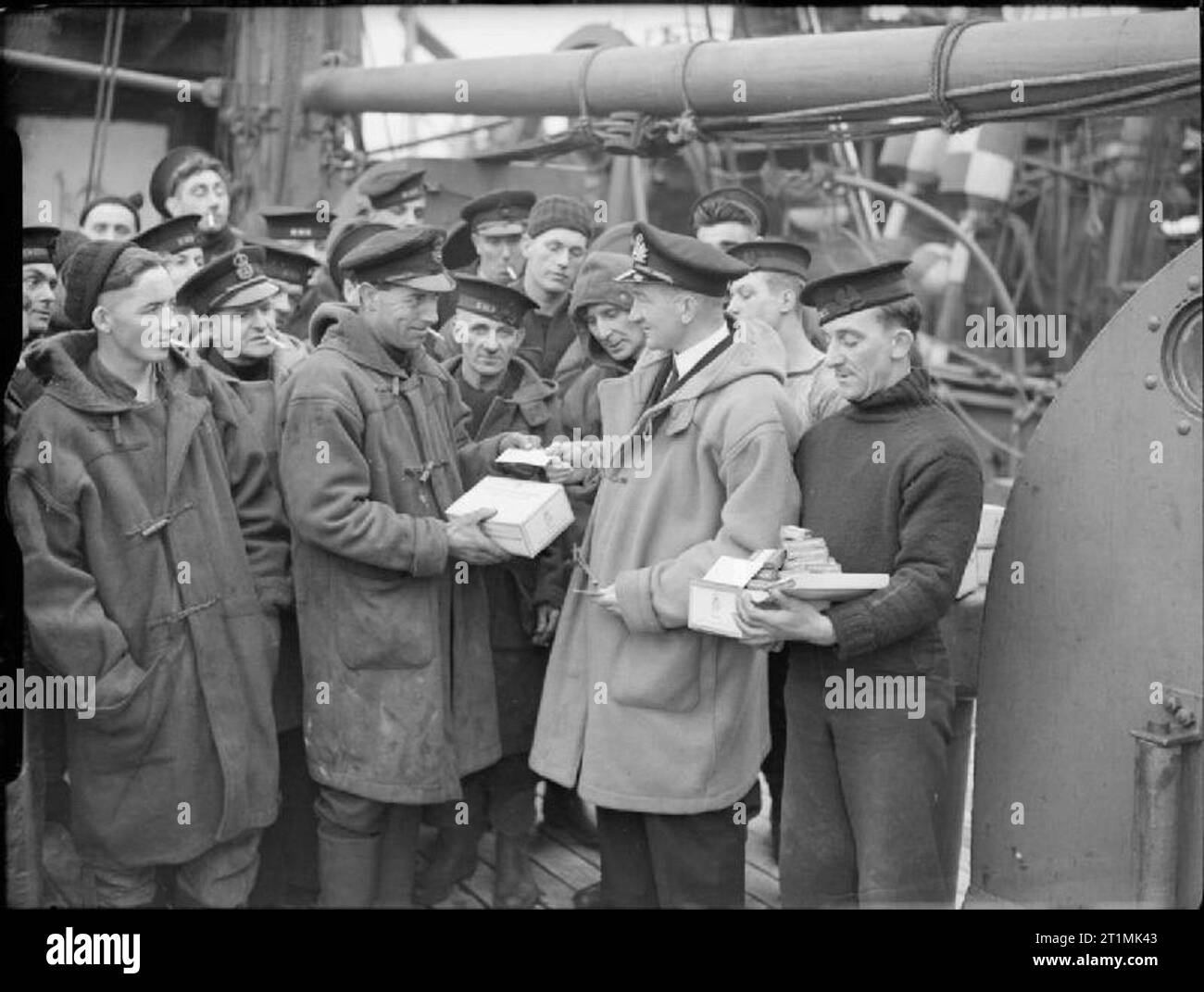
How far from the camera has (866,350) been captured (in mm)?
3504

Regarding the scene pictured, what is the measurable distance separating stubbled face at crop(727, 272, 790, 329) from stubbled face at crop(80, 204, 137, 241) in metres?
2.25

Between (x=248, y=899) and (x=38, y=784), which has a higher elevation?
(x=38, y=784)

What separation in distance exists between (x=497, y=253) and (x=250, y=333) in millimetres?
1805

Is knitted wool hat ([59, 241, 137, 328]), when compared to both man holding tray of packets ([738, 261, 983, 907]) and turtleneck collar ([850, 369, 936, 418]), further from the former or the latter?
turtleneck collar ([850, 369, 936, 418])

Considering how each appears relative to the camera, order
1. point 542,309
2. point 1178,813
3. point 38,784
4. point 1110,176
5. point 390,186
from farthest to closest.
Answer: point 1110,176
point 390,186
point 542,309
point 38,784
point 1178,813

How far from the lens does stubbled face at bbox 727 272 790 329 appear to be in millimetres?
4906

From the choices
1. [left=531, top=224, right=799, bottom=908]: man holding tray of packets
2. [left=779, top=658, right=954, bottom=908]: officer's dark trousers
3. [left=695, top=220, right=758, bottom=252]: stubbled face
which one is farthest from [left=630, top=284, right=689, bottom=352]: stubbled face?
[left=695, top=220, right=758, bottom=252]: stubbled face

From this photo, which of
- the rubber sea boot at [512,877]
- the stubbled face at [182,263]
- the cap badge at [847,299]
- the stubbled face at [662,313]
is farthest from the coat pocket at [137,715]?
the cap badge at [847,299]

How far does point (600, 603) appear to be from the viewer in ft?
12.3
